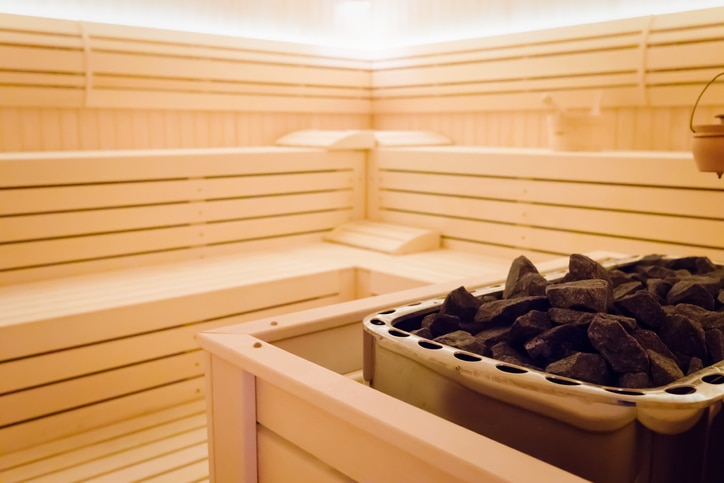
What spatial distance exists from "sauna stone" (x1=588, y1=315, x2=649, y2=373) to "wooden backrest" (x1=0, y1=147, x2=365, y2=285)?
255cm

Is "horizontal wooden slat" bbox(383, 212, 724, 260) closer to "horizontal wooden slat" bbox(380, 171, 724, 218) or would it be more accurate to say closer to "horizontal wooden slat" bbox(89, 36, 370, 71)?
"horizontal wooden slat" bbox(380, 171, 724, 218)

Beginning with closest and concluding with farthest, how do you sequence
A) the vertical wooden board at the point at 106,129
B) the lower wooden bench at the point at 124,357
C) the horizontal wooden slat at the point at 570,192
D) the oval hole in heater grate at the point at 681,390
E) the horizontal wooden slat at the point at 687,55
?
1. the oval hole in heater grate at the point at 681,390
2. the lower wooden bench at the point at 124,357
3. the horizontal wooden slat at the point at 570,192
4. the horizontal wooden slat at the point at 687,55
5. the vertical wooden board at the point at 106,129

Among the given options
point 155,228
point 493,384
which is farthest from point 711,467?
point 155,228

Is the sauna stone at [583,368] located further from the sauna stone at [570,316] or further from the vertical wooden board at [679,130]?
the vertical wooden board at [679,130]

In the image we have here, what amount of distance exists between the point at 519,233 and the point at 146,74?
217 centimetres

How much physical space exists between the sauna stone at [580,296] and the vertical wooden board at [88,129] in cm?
303

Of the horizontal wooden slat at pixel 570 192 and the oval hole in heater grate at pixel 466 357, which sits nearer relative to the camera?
the oval hole in heater grate at pixel 466 357

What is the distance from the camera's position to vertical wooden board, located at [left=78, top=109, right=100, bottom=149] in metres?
3.71

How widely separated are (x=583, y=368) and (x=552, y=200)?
7.37ft

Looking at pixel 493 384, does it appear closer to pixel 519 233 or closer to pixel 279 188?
pixel 519 233

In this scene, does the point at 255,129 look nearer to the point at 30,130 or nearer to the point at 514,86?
the point at 30,130

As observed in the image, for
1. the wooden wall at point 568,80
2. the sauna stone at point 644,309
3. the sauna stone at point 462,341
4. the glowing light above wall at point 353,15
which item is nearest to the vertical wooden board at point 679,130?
the wooden wall at point 568,80

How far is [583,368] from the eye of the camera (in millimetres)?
1155

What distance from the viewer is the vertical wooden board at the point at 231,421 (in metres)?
1.31
